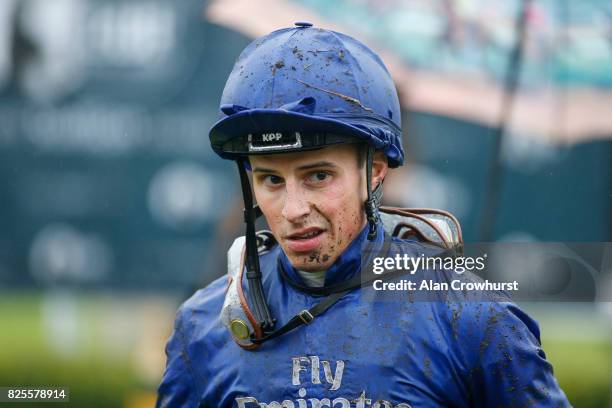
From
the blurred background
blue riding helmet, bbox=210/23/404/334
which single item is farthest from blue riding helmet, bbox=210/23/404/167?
the blurred background

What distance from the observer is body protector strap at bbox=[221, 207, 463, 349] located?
2.33 m

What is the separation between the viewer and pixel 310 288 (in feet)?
7.83

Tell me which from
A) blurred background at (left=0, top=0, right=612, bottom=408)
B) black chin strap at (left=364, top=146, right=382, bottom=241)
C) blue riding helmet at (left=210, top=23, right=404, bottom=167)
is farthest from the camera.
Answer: blurred background at (left=0, top=0, right=612, bottom=408)

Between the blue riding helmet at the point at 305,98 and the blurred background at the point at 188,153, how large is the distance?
5.20ft

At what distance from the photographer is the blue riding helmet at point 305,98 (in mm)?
2211

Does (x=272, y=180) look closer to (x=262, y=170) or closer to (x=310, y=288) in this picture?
(x=262, y=170)

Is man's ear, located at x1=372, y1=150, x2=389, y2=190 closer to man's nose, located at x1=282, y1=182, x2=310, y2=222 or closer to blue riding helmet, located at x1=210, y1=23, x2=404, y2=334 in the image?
blue riding helmet, located at x1=210, y1=23, x2=404, y2=334

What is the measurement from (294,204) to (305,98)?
0.76 ft

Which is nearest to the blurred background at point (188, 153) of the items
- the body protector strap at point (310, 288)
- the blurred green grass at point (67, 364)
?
the blurred green grass at point (67, 364)

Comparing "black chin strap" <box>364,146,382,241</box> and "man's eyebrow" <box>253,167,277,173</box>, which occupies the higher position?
"man's eyebrow" <box>253,167,277,173</box>

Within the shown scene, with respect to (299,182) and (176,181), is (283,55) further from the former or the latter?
(176,181)

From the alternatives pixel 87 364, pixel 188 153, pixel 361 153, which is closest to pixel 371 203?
pixel 361 153

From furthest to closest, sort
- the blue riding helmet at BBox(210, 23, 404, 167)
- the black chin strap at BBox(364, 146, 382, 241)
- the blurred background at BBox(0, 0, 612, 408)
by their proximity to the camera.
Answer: the blurred background at BBox(0, 0, 612, 408)
the black chin strap at BBox(364, 146, 382, 241)
the blue riding helmet at BBox(210, 23, 404, 167)

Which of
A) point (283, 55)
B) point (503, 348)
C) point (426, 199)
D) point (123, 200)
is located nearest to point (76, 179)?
point (123, 200)
